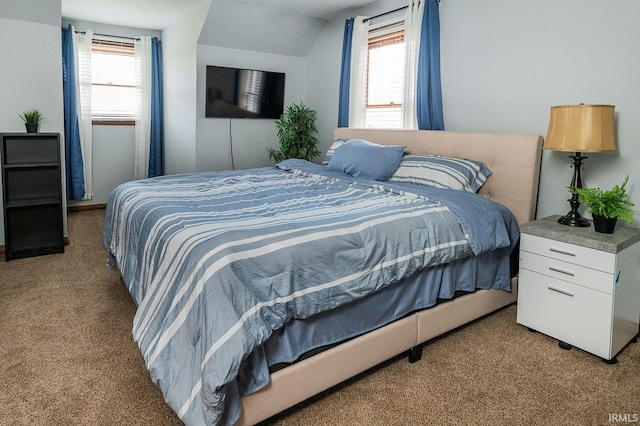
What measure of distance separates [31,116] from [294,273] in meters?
3.17

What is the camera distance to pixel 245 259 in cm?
157

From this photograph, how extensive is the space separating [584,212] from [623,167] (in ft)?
1.20

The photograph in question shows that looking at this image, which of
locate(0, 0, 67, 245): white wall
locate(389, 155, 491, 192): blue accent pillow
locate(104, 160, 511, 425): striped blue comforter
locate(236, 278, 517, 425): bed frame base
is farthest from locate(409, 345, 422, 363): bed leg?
locate(0, 0, 67, 245): white wall

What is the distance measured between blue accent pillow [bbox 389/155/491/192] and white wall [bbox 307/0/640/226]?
45 cm

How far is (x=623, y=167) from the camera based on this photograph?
8.38ft

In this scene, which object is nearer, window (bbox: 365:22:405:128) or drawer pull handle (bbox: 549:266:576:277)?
drawer pull handle (bbox: 549:266:576:277)

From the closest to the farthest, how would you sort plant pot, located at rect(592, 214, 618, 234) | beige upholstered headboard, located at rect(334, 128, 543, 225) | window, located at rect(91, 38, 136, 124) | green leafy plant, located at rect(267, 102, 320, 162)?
plant pot, located at rect(592, 214, 618, 234) < beige upholstered headboard, located at rect(334, 128, 543, 225) < green leafy plant, located at rect(267, 102, 320, 162) < window, located at rect(91, 38, 136, 124)

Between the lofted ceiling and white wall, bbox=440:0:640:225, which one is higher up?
the lofted ceiling

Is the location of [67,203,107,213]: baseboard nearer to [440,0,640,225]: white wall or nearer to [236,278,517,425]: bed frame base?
[440,0,640,225]: white wall

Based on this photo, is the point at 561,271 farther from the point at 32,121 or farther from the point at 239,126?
the point at 32,121

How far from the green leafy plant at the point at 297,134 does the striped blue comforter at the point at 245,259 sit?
237 centimetres

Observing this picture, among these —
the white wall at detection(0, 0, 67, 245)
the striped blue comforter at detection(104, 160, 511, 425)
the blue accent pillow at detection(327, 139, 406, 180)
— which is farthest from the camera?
the white wall at detection(0, 0, 67, 245)

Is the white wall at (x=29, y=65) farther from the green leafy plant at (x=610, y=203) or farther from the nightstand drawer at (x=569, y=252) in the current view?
the green leafy plant at (x=610, y=203)

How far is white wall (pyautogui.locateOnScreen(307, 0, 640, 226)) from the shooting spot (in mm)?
2512
